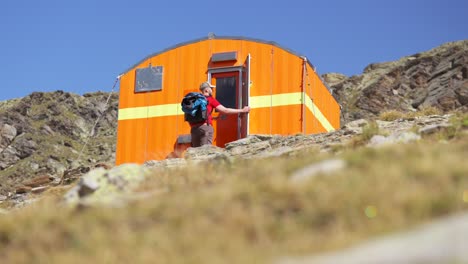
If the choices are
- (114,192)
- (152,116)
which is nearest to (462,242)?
(114,192)

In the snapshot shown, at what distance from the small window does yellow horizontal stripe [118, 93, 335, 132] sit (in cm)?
53

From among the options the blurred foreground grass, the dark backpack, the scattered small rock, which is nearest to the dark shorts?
the dark backpack

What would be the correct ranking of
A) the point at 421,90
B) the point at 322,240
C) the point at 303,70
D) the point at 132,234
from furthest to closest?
the point at 421,90
the point at 303,70
the point at 132,234
the point at 322,240

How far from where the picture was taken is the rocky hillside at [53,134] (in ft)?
209

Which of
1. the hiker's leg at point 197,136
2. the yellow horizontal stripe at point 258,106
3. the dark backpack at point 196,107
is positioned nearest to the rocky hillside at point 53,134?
the yellow horizontal stripe at point 258,106

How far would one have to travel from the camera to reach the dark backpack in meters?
15.2

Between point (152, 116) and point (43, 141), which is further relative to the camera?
point (43, 141)

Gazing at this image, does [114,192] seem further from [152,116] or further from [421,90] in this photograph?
[421,90]

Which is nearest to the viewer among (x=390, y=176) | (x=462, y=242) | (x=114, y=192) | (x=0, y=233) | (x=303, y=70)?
(x=462, y=242)

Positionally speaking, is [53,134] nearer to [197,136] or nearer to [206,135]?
[197,136]

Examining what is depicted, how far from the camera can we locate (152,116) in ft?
61.0

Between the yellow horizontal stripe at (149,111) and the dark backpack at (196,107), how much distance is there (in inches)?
111

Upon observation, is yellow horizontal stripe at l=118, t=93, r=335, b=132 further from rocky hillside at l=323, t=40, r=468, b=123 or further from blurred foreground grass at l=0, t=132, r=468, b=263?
rocky hillside at l=323, t=40, r=468, b=123

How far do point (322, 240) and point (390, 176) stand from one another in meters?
1.31
